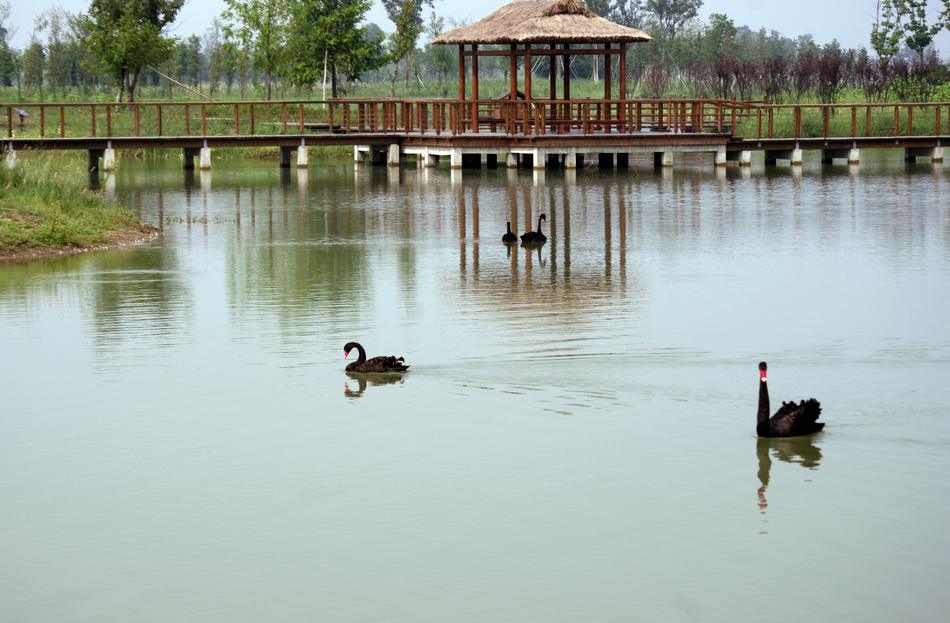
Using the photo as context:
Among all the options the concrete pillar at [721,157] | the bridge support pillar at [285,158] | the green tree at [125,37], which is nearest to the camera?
the concrete pillar at [721,157]

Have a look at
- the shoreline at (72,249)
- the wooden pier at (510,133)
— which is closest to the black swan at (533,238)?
the shoreline at (72,249)

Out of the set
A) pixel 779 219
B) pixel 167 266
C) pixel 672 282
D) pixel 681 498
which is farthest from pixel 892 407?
pixel 779 219

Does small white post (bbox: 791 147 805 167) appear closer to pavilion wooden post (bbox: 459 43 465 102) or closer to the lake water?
pavilion wooden post (bbox: 459 43 465 102)

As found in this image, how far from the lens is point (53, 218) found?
24000mm

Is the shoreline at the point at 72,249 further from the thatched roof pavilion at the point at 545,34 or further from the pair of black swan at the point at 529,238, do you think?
the thatched roof pavilion at the point at 545,34

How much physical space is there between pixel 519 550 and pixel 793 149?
36752 millimetres

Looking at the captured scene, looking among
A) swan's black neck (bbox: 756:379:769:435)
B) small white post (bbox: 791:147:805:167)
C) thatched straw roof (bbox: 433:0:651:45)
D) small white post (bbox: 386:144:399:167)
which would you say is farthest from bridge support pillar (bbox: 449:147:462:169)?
swan's black neck (bbox: 756:379:769:435)

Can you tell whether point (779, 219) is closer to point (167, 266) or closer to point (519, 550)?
point (167, 266)

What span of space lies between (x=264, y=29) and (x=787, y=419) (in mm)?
48310

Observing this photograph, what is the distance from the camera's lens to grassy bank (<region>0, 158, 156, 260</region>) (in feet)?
75.2

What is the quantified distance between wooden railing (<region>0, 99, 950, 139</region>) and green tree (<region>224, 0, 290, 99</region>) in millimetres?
2080

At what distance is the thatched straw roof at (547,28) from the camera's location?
133 ft

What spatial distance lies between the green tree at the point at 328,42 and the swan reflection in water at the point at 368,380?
4222 cm

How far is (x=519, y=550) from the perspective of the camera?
8969mm
